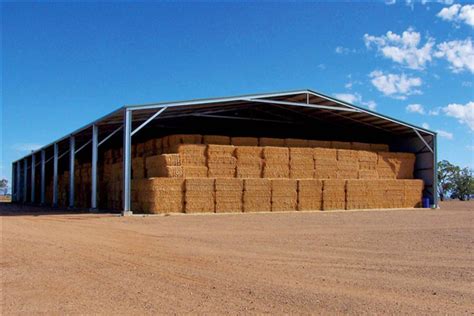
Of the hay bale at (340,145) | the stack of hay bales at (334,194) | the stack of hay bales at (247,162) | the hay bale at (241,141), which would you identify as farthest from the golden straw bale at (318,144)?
the stack of hay bales at (247,162)

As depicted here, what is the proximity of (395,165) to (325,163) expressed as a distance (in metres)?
Answer: 5.33

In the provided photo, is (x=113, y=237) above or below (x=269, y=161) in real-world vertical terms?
below

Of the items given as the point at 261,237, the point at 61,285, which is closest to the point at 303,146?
the point at 261,237

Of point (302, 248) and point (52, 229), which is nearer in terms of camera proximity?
point (302, 248)

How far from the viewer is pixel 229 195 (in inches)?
854

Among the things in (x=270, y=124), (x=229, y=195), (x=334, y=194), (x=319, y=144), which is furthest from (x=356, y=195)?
(x=229, y=195)

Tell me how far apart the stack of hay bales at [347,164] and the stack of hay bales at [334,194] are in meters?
0.75

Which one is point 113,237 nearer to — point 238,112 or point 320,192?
point 320,192

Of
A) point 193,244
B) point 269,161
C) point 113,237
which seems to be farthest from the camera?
point 269,161

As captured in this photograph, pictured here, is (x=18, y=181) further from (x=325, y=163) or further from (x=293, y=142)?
(x=325, y=163)

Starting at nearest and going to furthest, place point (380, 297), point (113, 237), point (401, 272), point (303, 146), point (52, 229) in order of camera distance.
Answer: point (380, 297) < point (401, 272) < point (113, 237) < point (52, 229) < point (303, 146)

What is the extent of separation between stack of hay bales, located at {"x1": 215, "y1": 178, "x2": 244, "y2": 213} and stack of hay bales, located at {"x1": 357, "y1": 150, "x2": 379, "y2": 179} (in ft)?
27.2

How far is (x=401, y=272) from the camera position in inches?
281

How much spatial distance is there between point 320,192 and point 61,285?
19712 mm
